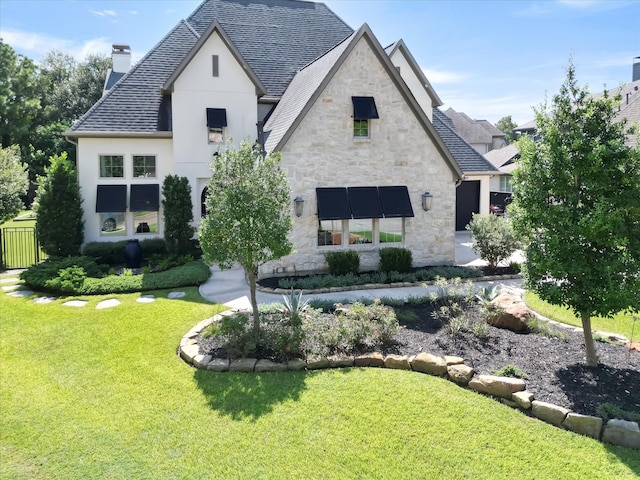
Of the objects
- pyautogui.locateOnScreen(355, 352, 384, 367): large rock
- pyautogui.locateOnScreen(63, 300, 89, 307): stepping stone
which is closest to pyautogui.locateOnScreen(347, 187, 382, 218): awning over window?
pyautogui.locateOnScreen(355, 352, 384, 367): large rock

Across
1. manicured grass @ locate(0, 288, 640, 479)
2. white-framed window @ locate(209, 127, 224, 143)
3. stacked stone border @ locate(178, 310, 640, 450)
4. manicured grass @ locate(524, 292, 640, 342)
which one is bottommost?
manicured grass @ locate(0, 288, 640, 479)

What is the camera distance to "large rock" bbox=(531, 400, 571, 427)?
24.7 feet

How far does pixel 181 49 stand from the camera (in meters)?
25.9

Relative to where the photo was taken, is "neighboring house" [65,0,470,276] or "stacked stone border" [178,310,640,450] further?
"neighboring house" [65,0,470,276]

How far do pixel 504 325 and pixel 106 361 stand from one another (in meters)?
9.53

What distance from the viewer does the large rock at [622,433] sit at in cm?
707

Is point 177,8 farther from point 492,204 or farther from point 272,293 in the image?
point 492,204

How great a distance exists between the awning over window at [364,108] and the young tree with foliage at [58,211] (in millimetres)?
12951

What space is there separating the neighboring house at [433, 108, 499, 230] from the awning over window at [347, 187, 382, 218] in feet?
31.0

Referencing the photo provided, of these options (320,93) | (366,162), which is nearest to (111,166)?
(320,93)

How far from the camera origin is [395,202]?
18.3 meters

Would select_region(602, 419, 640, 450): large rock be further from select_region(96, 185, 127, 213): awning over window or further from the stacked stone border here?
select_region(96, 185, 127, 213): awning over window

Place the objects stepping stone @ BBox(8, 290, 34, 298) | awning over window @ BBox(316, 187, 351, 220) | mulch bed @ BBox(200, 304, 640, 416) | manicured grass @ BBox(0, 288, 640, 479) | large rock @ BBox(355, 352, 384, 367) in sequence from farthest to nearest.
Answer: awning over window @ BBox(316, 187, 351, 220)
stepping stone @ BBox(8, 290, 34, 298)
large rock @ BBox(355, 352, 384, 367)
mulch bed @ BBox(200, 304, 640, 416)
manicured grass @ BBox(0, 288, 640, 479)

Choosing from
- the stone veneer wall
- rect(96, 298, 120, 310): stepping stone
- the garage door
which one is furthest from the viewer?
the garage door
